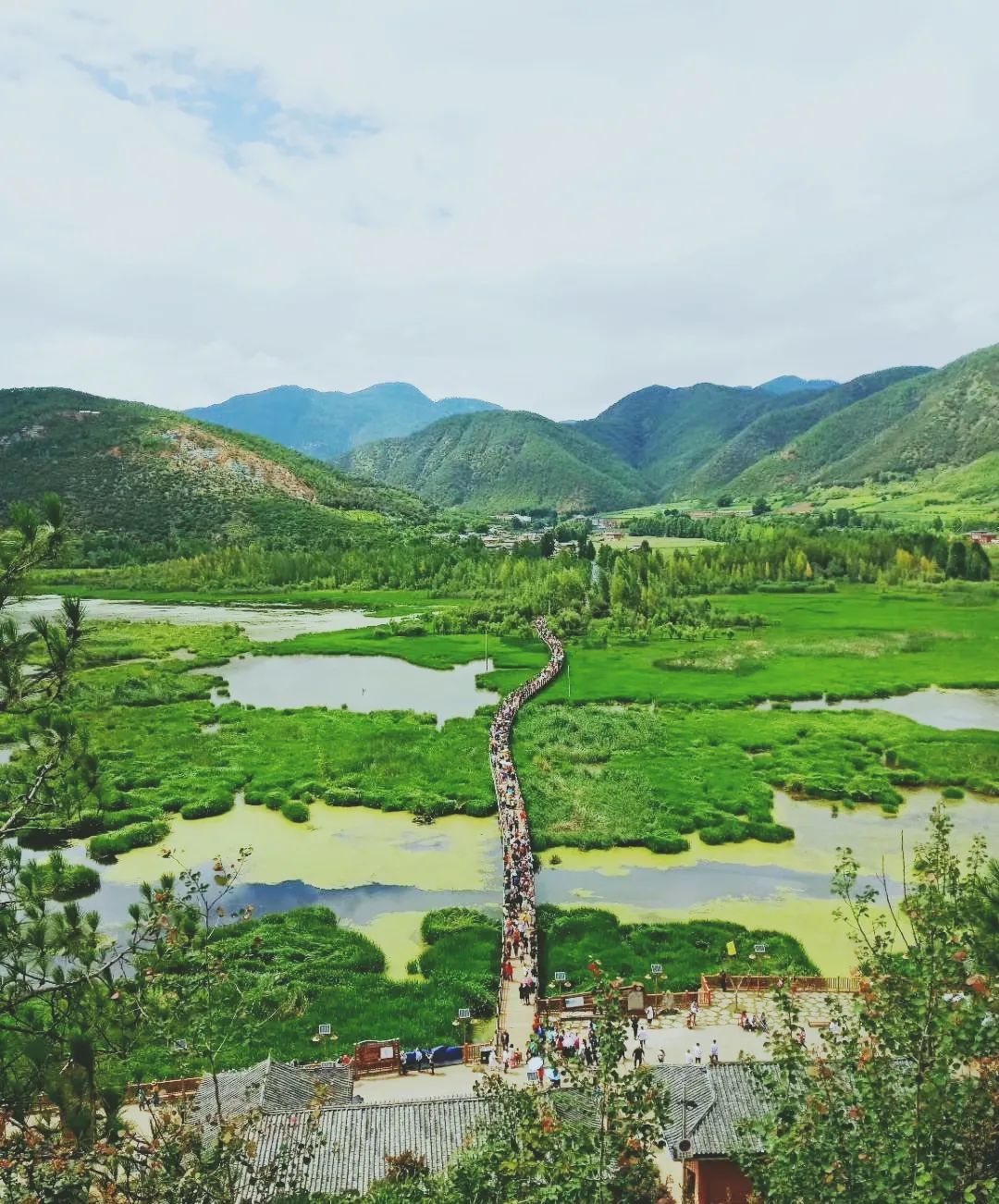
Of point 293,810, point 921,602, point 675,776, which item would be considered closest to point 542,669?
point 675,776

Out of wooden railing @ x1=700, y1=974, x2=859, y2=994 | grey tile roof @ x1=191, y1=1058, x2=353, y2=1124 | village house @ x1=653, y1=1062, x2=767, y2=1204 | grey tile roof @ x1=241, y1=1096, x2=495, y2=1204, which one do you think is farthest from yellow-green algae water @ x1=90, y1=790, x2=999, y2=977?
village house @ x1=653, y1=1062, x2=767, y2=1204

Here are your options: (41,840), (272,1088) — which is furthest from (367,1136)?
(41,840)

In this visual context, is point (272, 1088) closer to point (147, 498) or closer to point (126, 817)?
point (126, 817)

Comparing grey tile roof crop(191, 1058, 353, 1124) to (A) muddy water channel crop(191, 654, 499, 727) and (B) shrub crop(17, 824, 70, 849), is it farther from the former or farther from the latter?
(A) muddy water channel crop(191, 654, 499, 727)

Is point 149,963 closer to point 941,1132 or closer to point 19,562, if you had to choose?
point 19,562

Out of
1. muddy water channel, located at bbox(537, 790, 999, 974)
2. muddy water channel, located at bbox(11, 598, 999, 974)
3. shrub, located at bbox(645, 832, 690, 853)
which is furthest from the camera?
shrub, located at bbox(645, 832, 690, 853)
